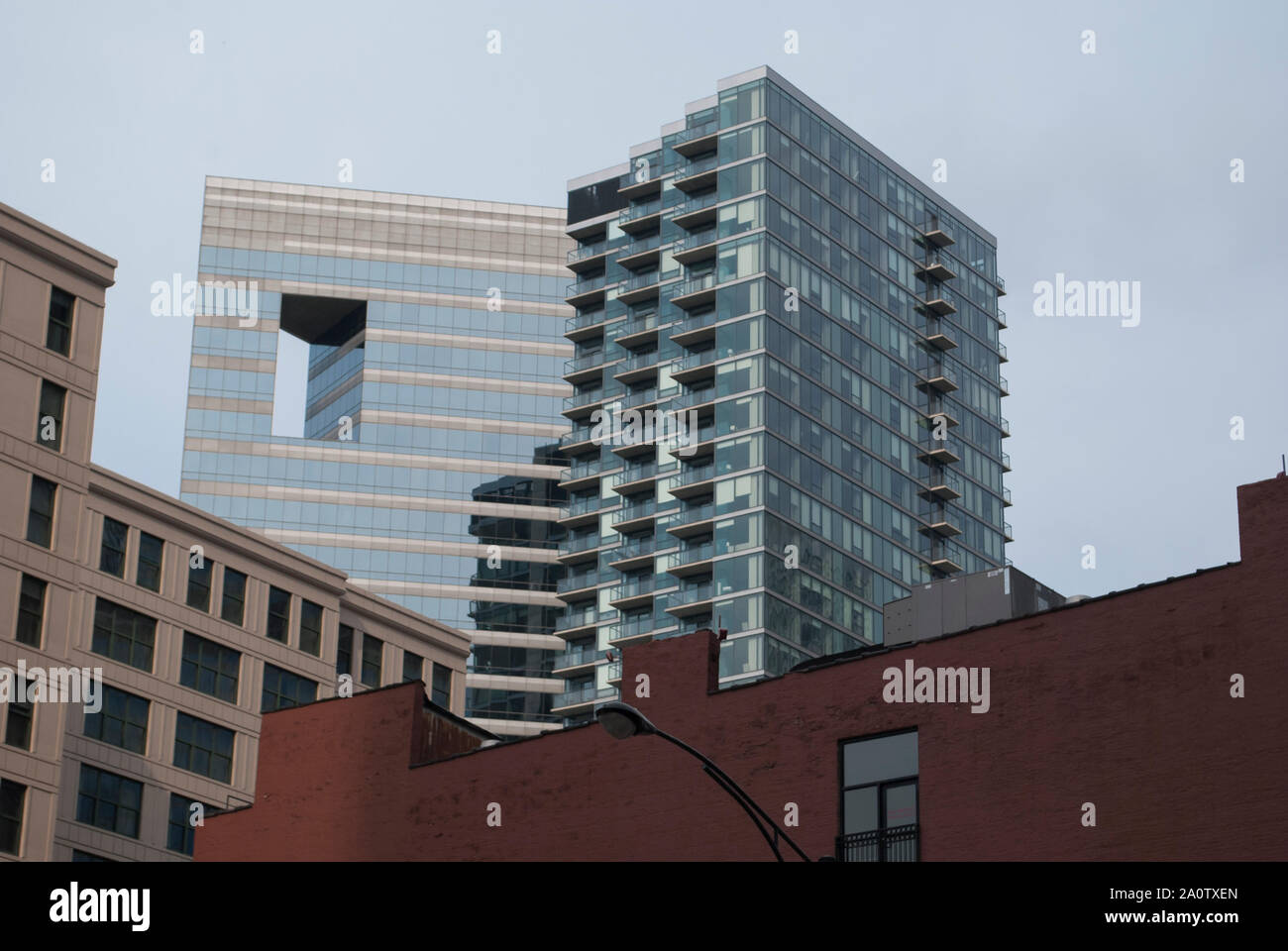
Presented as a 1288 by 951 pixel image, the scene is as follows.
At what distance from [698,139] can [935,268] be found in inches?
826

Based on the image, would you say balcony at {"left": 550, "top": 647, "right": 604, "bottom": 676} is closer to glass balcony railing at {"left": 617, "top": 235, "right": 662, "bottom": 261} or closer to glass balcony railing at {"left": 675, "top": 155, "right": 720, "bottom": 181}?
glass balcony railing at {"left": 617, "top": 235, "right": 662, "bottom": 261}

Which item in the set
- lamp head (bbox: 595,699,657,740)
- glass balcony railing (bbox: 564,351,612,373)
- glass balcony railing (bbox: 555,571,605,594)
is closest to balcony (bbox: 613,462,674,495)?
glass balcony railing (bbox: 555,571,605,594)

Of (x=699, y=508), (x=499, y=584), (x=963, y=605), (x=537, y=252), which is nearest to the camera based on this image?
(x=963, y=605)

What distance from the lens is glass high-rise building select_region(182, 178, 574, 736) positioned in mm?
152625

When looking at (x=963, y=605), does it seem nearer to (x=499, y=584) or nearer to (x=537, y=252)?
(x=499, y=584)

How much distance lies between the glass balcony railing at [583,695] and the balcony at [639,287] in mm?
27693

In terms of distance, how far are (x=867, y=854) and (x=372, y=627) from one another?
172 feet

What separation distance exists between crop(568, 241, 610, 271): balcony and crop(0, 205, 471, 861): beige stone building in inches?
2595

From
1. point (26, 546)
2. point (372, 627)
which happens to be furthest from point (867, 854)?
point (372, 627)

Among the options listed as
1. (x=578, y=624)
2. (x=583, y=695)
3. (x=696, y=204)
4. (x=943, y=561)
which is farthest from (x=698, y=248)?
(x=583, y=695)

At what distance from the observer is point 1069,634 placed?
33.8 meters

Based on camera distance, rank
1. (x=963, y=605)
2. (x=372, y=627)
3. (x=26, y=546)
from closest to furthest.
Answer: (x=963, y=605)
(x=26, y=546)
(x=372, y=627)

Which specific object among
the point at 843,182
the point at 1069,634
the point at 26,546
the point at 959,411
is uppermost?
the point at 843,182

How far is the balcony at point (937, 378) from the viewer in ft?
465
